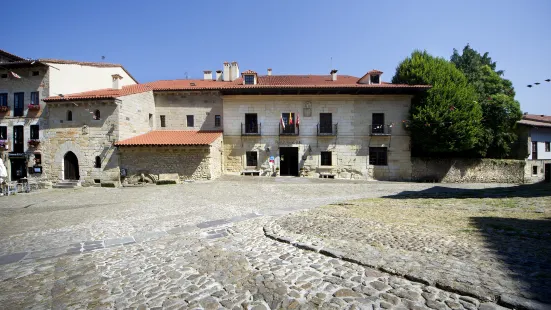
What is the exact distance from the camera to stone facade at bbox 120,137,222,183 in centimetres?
1864

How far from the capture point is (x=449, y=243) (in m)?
4.57

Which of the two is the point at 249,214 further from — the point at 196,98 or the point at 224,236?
the point at 196,98

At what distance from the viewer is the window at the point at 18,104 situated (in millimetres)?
20922

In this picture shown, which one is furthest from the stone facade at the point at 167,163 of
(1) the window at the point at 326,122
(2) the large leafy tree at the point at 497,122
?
(2) the large leafy tree at the point at 497,122

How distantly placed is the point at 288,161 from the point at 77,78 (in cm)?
1887

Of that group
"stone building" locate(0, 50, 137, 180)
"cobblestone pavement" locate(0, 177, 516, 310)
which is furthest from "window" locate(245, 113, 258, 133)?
"cobblestone pavement" locate(0, 177, 516, 310)

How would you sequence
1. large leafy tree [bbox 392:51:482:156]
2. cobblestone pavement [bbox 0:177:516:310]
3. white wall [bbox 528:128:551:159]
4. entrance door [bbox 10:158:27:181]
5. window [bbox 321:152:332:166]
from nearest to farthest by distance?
cobblestone pavement [bbox 0:177:516:310] < large leafy tree [bbox 392:51:482:156] < entrance door [bbox 10:158:27:181] < window [bbox 321:152:332:166] < white wall [bbox 528:128:551:159]

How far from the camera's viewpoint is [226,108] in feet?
72.2

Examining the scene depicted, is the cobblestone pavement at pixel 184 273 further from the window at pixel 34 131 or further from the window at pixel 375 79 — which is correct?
the window at pixel 375 79

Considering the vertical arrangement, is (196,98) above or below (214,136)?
above

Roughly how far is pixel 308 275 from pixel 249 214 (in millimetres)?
4555

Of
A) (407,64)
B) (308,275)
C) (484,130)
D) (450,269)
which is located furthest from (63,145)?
(484,130)

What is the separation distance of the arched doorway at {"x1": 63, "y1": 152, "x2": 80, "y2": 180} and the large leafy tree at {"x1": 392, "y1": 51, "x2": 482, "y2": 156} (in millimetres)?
25979

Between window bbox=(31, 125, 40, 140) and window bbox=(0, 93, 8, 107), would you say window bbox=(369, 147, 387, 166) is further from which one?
window bbox=(0, 93, 8, 107)
